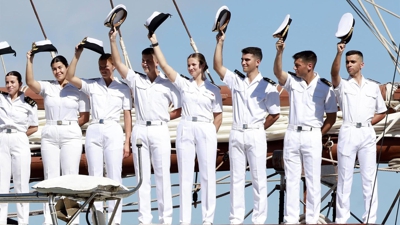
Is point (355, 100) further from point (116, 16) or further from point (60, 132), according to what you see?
point (60, 132)

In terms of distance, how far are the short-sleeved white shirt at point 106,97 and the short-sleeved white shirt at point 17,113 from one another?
0.77 m

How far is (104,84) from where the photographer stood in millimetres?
15578

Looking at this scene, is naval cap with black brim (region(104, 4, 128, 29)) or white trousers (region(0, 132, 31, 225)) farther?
white trousers (region(0, 132, 31, 225))

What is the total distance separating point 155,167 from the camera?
15.1m

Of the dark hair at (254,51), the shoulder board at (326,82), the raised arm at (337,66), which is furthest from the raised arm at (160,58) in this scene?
the raised arm at (337,66)

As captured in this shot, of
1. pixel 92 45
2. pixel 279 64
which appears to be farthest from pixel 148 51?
pixel 279 64

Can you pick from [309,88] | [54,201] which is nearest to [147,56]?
[309,88]

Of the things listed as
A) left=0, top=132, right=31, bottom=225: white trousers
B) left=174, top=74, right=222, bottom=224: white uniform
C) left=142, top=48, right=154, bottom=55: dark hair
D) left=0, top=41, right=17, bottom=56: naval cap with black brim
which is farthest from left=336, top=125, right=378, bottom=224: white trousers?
left=0, top=41, right=17, bottom=56: naval cap with black brim

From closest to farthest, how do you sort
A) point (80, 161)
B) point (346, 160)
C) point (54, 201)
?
1. point (54, 201)
2. point (346, 160)
3. point (80, 161)

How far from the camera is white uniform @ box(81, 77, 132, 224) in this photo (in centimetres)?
1535

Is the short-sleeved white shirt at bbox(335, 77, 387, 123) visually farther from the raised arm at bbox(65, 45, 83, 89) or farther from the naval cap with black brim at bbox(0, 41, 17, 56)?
the naval cap with black brim at bbox(0, 41, 17, 56)

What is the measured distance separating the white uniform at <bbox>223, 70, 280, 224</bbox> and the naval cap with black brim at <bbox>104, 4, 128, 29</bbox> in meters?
1.34

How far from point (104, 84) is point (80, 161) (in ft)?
6.65

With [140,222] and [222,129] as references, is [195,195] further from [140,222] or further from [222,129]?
[140,222]
